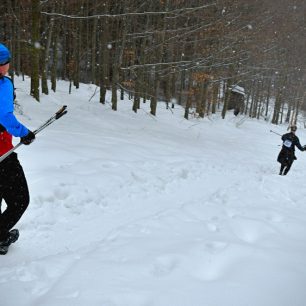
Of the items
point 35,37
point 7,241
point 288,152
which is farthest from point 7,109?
point 35,37

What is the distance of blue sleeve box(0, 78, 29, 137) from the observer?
12.4 ft

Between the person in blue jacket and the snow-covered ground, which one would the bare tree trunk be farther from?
the person in blue jacket

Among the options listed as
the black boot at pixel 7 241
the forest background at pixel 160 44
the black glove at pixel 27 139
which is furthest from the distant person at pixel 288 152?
the black glove at pixel 27 139

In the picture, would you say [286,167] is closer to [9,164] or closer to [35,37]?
[35,37]

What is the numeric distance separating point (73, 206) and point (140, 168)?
3.20 m

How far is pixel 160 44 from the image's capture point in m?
12.1

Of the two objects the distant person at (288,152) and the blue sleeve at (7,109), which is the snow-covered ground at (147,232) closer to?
the distant person at (288,152)

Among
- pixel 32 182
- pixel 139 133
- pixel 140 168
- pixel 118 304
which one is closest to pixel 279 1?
pixel 139 133

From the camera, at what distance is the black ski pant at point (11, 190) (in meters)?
4.13

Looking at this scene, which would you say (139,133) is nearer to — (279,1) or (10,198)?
(10,198)

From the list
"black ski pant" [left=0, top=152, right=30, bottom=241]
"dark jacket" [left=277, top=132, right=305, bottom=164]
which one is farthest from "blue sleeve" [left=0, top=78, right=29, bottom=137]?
"dark jacket" [left=277, top=132, right=305, bottom=164]

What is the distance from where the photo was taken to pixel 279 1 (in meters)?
31.2

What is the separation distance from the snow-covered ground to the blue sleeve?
56.8 inches

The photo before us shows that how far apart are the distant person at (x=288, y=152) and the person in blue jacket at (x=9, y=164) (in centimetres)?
1024
